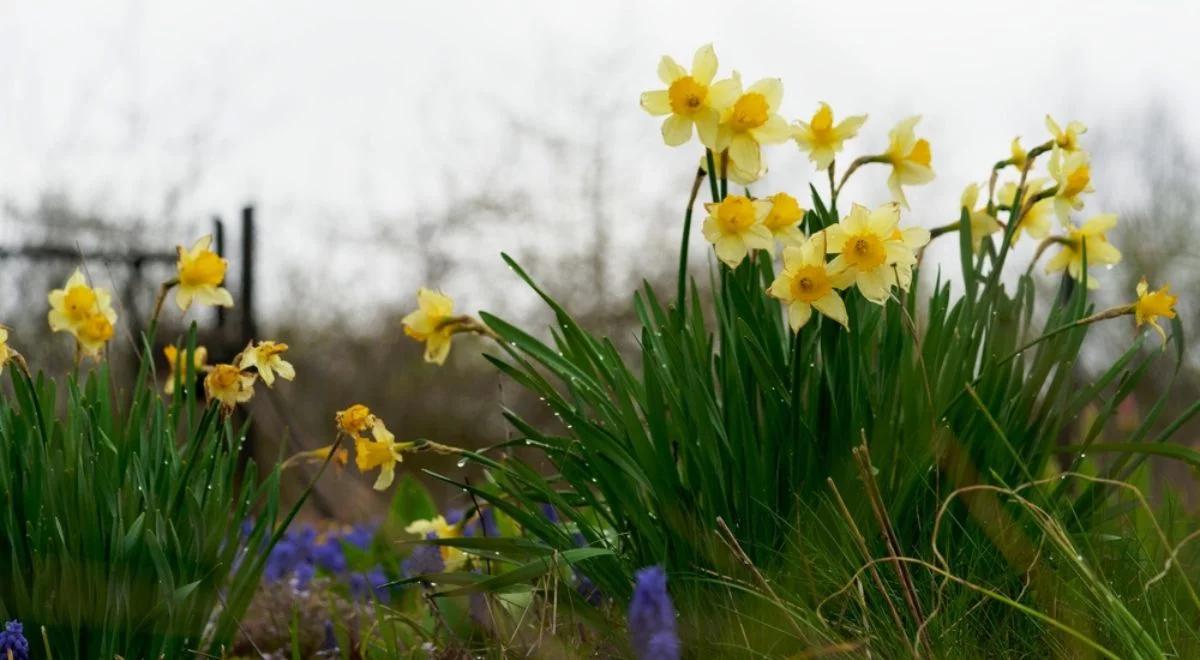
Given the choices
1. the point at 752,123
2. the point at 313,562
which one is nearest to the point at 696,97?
the point at 752,123

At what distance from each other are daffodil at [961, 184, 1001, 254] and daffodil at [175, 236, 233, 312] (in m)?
1.39

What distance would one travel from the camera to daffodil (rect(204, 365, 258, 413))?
190 cm

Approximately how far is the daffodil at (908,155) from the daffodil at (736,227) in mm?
454

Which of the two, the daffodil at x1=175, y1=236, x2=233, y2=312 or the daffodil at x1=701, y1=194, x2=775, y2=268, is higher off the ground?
the daffodil at x1=701, y1=194, x2=775, y2=268

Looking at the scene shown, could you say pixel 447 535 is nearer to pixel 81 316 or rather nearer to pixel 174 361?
pixel 174 361

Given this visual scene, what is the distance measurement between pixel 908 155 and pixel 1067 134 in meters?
0.35

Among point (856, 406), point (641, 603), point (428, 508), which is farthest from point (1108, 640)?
point (428, 508)

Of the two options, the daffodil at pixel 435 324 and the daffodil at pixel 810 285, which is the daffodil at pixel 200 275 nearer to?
the daffodil at pixel 435 324

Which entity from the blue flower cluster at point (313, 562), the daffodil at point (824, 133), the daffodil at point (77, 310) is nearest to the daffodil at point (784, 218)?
the daffodil at point (824, 133)

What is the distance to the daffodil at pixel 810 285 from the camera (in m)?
1.73

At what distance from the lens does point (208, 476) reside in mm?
1990

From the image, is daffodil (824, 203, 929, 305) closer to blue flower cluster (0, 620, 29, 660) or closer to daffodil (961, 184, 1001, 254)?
daffodil (961, 184, 1001, 254)

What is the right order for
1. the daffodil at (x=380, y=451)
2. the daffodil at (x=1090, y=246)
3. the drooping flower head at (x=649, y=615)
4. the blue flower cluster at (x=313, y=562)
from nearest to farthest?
the drooping flower head at (x=649, y=615)
the daffodil at (x=380, y=451)
the daffodil at (x=1090, y=246)
the blue flower cluster at (x=313, y=562)

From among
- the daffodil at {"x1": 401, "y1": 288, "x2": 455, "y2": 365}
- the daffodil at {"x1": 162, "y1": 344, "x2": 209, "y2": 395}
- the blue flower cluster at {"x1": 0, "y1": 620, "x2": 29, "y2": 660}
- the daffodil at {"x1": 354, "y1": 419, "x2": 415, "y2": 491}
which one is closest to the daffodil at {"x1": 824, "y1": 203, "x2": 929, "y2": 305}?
the daffodil at {"x1": 401, "y1": 288, "x2": 455, "y2": 365}
